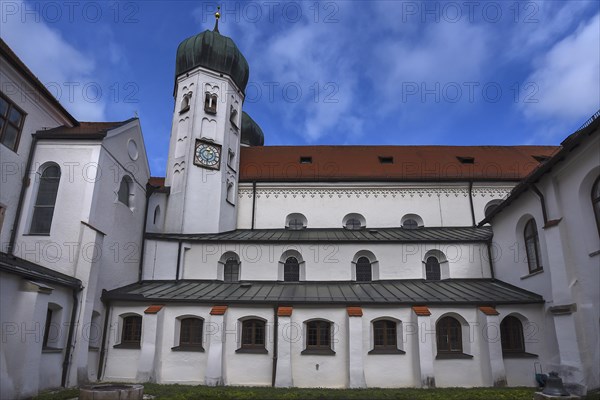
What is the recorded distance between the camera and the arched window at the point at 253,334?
16.5m

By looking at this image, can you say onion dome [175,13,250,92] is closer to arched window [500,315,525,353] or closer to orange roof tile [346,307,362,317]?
orange roof tile [346,307,362,317]

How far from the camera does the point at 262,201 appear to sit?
2402 cm

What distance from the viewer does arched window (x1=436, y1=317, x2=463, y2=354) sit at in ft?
53.1

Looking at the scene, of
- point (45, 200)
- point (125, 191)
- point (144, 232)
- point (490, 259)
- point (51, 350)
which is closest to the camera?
point (51, 350)

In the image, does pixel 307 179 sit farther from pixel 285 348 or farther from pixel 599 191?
pixel 599 191

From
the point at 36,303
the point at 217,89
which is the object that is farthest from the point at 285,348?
the point at 217,89

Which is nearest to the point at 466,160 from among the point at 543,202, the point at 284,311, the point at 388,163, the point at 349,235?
Answer: the point at 388,163

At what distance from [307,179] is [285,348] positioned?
1075 centimetres

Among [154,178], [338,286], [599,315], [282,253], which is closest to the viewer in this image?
[599,315]

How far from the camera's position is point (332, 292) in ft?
58.7

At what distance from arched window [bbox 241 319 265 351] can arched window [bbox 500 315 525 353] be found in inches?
378

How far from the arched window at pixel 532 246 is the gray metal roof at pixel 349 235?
292 centimetres

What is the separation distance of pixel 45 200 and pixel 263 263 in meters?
9.55

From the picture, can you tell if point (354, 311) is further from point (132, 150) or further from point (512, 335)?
point (132, 150)
